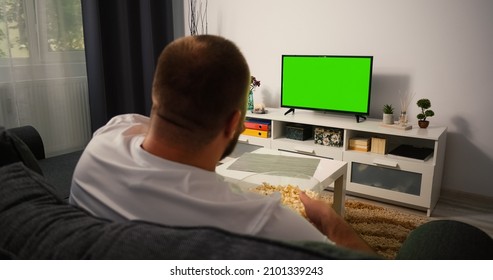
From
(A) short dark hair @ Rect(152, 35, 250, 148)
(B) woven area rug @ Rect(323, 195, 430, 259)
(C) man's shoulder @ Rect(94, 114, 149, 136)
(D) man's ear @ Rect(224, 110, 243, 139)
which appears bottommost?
(B) woven area rug @ Rect(323, 195, 430, 259)

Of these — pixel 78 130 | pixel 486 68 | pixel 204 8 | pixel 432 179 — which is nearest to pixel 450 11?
pixel 486 68

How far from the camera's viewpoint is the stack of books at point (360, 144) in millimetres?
3060

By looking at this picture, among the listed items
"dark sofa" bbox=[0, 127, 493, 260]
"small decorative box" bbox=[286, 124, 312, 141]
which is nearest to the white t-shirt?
"dark sofa" bbox=[0, 127, 493, 260]

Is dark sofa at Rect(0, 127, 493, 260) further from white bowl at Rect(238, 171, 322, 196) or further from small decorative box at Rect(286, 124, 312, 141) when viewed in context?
small decorative box at Rect(286, 124, 312, 141)

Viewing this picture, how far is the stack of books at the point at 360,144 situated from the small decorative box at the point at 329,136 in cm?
12

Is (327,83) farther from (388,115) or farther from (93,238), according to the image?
(93,238)

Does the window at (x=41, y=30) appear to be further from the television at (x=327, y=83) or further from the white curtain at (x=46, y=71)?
the television at (x=327, y=83)

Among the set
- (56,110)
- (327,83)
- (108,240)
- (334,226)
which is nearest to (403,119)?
(327,83)

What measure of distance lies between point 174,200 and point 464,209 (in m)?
2.85

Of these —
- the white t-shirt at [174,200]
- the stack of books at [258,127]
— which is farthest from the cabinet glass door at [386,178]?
the white t-shirt at [174,200]

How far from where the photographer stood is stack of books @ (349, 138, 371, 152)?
10.0 feet

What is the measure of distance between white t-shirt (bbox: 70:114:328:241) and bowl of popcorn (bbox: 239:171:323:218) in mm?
600

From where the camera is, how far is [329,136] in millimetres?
3273
